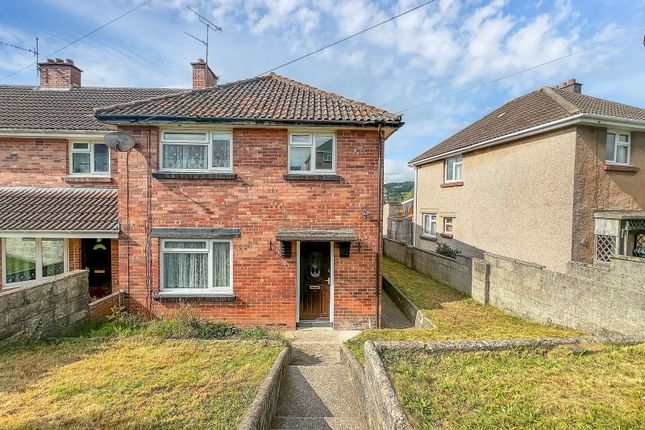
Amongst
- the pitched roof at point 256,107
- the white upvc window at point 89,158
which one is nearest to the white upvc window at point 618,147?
the pitched roof at point 256,107

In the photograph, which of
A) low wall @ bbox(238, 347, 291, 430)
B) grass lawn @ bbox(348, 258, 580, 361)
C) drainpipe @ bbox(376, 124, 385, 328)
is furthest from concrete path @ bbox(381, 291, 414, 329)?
low wall @ bbox(238, 347, 291, 430)

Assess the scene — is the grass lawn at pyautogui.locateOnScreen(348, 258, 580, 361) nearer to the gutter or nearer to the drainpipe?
the drainpipe

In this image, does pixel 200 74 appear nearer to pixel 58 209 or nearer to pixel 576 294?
pixel 58 209

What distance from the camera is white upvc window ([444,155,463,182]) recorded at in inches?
561

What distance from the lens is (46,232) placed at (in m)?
7.87

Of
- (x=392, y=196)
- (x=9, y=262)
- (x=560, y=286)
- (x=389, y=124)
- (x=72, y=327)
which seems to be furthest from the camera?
(x=392, y=196)

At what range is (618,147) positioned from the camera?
30.6ft

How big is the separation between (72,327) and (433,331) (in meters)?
7.79

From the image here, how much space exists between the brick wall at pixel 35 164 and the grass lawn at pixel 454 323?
9409mm

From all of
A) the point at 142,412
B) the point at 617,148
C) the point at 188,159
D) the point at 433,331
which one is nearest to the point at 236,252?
the point at 188,159

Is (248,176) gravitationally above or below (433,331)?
above

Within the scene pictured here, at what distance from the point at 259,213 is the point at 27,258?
23.6ft

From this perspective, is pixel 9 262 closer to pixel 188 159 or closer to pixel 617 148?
pixel 188 159

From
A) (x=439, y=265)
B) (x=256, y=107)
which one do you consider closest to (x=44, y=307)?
(x=256, y=107)
